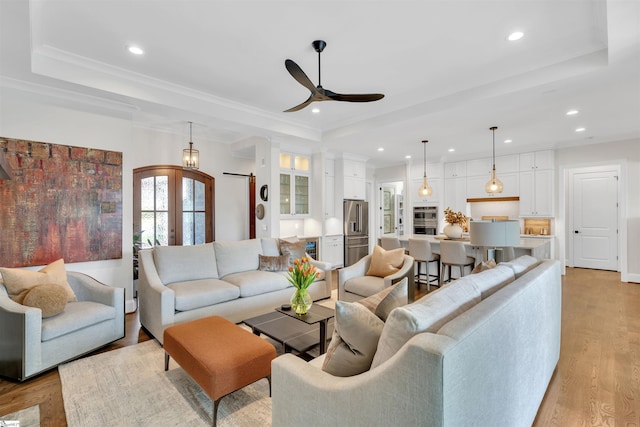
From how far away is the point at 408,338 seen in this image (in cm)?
115

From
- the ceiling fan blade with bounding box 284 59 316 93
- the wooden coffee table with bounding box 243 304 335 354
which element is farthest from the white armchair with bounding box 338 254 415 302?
the ceiling fan blade with bounding box 284 59 316 93

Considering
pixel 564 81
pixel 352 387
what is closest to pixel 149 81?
pixel 352 387

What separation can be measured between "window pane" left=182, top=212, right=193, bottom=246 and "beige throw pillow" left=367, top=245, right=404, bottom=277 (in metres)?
3.48

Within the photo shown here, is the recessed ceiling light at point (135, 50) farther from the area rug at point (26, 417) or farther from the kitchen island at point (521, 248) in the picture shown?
the kitchen island at point (521, 248)

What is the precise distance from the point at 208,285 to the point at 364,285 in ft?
5.99

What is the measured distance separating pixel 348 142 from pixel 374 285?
2930mm

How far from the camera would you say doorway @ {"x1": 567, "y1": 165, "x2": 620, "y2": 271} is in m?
6.36

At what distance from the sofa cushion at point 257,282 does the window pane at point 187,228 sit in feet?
7.09

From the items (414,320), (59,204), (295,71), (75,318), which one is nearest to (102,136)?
(59,204)

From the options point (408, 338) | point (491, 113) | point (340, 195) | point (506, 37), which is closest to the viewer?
point (408, 338)

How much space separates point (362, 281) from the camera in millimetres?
3805

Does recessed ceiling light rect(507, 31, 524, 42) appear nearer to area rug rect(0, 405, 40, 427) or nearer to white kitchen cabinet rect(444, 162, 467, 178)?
area rug rect(0, 405, 40, 427)

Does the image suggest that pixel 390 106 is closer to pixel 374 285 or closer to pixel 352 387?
pixel 374 285

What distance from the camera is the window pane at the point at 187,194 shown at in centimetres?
561
